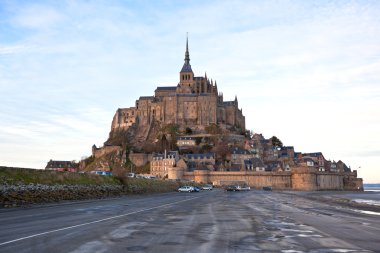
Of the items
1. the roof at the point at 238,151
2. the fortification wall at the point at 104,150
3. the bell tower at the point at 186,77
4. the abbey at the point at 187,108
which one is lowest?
the roof at the point at 238,151

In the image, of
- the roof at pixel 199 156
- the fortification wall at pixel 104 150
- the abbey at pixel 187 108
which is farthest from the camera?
the abbey at pixel 187 108

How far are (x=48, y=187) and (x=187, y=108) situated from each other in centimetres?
14929

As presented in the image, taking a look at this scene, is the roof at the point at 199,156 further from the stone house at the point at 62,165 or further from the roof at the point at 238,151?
the stone house at the point at 62,165

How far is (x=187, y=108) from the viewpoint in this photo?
181625 millimetres

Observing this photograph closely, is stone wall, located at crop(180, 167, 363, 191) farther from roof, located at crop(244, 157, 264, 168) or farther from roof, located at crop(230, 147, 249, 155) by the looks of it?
roof, located at crop(230, 147, 249, 155)

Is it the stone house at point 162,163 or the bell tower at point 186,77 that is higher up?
the bell tower at point 186,77

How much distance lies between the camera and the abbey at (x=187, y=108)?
179875mm

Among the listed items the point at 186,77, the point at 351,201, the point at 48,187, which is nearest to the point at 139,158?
the point at 186,77

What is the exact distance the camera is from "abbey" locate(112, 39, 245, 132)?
180 metres

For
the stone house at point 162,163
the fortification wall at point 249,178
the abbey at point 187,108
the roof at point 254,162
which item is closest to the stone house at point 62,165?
the abbey at point 187,108

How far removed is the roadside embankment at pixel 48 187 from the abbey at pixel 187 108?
423ft

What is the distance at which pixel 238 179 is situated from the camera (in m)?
131

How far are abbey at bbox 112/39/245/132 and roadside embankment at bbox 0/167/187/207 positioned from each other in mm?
128916

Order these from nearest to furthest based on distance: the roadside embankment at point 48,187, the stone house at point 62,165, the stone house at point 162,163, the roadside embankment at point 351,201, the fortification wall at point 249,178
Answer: the roadside embankment at point 48,187, the roadside embankment at point 351,201, the fortification wall at point 249,178, the stone house at point 162,163, the stone house at point 62,165
